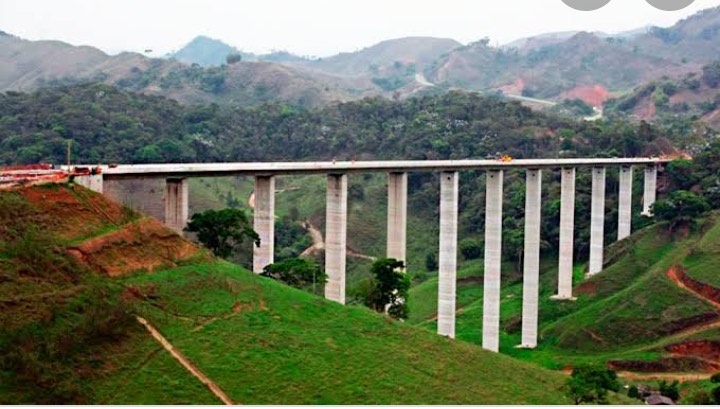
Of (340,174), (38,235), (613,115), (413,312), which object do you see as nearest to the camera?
(38,235)

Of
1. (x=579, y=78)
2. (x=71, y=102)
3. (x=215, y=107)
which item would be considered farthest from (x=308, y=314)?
(x=579, y=78)

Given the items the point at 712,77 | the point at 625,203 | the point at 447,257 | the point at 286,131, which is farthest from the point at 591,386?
the point at 712,77

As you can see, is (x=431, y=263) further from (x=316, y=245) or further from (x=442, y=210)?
(x=442, y=210)

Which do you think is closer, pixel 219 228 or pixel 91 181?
pixel 91 181

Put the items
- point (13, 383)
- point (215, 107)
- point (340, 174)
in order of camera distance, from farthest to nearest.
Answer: point (215, 107), point (340, 174), point (13, 383)

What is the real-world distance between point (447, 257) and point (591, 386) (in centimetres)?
1551

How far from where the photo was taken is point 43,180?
93.8 feet

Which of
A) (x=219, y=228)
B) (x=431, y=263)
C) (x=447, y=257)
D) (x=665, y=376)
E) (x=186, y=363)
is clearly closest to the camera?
(x=186, y=363)

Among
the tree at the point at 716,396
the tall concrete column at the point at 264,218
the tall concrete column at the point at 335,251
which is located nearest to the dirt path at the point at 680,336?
the tree at the point at 716,396

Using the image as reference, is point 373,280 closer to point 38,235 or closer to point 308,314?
point 308,314

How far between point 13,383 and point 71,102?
67825 millimetres

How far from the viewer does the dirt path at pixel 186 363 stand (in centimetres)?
2436

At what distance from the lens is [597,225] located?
60.8 metres

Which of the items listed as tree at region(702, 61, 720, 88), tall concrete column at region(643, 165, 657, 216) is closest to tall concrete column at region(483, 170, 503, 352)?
tall concrete column at region(643, 165, 657, 216)
